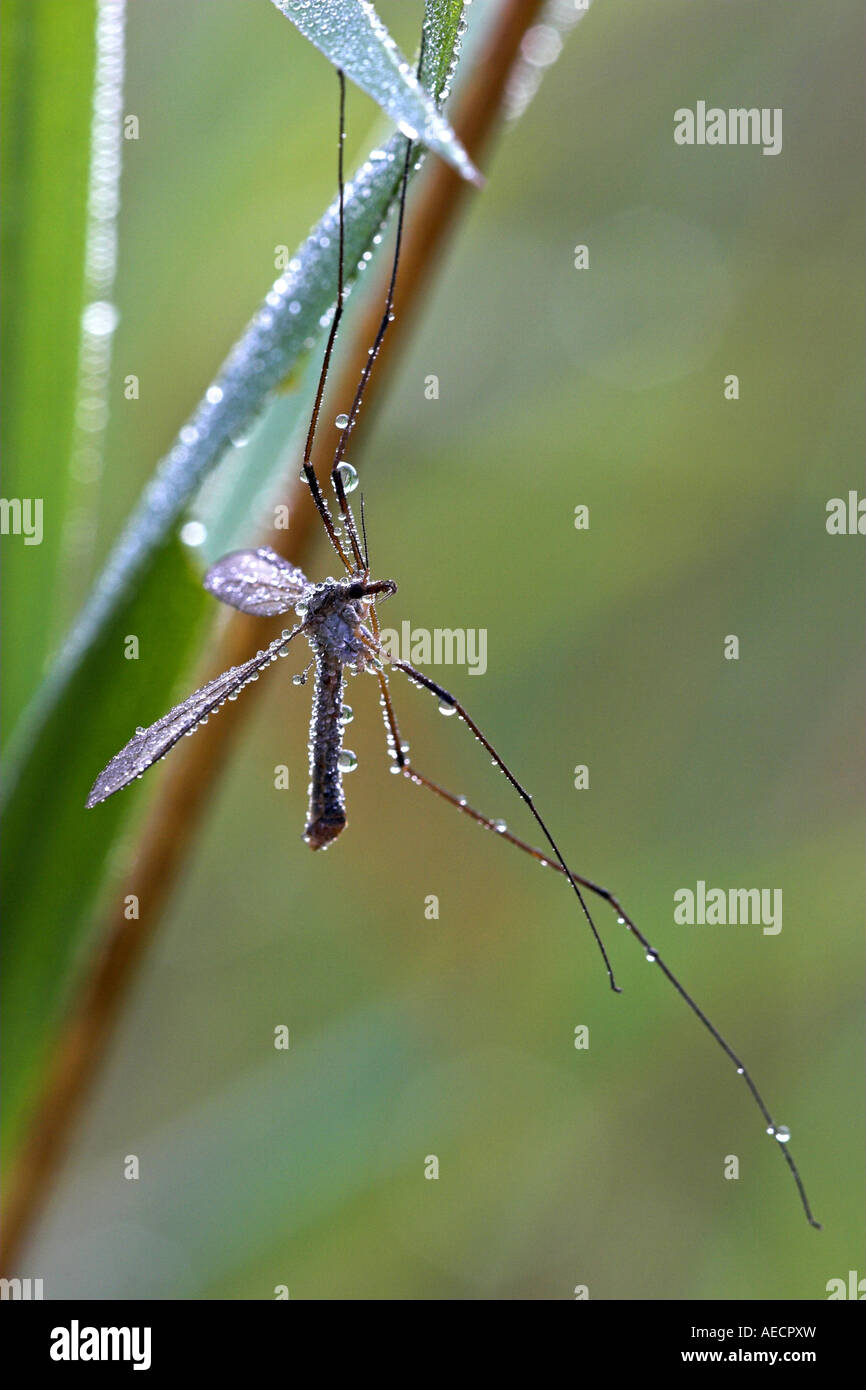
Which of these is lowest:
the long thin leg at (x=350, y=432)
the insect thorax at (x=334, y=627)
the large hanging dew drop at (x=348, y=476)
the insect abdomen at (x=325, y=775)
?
the insect abdomen at (x=325, y=775)

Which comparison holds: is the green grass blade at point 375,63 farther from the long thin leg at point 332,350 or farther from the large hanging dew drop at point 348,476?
the large hanging dew drop at point 348,476

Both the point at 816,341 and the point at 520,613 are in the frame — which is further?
the point at 816,341

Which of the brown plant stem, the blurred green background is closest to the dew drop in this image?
the brown plant stem

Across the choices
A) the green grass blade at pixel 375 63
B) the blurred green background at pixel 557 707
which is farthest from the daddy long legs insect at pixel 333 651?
the blurred green background at pixel 557 707

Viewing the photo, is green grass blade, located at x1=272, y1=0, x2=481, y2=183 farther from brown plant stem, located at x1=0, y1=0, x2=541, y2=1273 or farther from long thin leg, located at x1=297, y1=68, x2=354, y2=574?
brown plant stem, located at x1=0, y1=0, x2=541, y2=1273

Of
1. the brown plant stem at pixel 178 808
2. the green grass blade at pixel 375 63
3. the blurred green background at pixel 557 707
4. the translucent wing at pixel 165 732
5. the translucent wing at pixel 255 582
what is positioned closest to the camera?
the green grass blade at pixel 375 63

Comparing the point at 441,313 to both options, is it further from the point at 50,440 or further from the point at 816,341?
the point at 50,440

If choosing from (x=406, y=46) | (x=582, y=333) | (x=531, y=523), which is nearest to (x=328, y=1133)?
(x=531, y=523)
